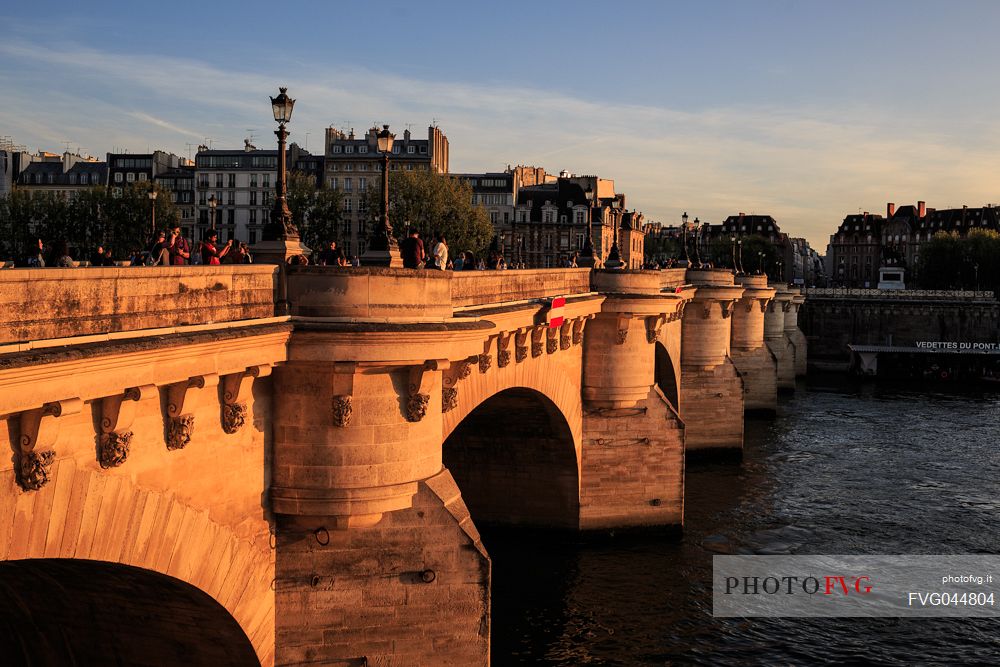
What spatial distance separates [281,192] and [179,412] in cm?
428

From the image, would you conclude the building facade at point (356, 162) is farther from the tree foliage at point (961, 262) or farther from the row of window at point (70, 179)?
the tree foliage at point (961, 262)

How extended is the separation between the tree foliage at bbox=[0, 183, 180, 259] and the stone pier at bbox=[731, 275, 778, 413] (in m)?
38.9

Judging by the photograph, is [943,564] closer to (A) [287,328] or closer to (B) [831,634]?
(B) [831,634]

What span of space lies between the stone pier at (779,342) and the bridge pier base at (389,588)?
6378cm

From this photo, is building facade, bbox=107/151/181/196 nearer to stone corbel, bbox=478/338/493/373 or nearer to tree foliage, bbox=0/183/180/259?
tree foliage, bbox=0/183/180/259

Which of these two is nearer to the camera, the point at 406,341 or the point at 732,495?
→ the point at 406,341

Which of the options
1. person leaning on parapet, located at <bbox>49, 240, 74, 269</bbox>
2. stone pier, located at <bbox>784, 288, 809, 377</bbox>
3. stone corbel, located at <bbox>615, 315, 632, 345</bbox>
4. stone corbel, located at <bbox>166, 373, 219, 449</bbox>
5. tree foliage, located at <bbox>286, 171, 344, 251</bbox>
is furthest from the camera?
stone pier, located at <bbox>784, 288, 809, 377</bbox>

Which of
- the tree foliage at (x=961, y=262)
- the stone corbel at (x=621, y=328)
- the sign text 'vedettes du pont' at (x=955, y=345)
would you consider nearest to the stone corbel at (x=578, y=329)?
the stone corbel at (x=621, y=328)

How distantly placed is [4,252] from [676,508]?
63.2 metres

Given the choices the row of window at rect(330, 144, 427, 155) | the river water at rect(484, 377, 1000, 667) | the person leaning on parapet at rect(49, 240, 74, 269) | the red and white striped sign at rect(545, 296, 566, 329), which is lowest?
the river water at rect(484, 377, 1000, 667)

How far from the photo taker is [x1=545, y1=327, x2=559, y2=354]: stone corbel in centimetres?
2575

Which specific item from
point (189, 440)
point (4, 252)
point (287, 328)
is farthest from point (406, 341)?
point (4, 252)

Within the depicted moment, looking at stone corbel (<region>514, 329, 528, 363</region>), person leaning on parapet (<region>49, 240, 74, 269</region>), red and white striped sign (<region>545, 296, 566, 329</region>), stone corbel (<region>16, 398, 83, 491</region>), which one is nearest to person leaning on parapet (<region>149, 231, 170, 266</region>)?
person leaning on parapet (<region>49, 240, 74, 269</region>)

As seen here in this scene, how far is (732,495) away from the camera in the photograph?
127 ft
